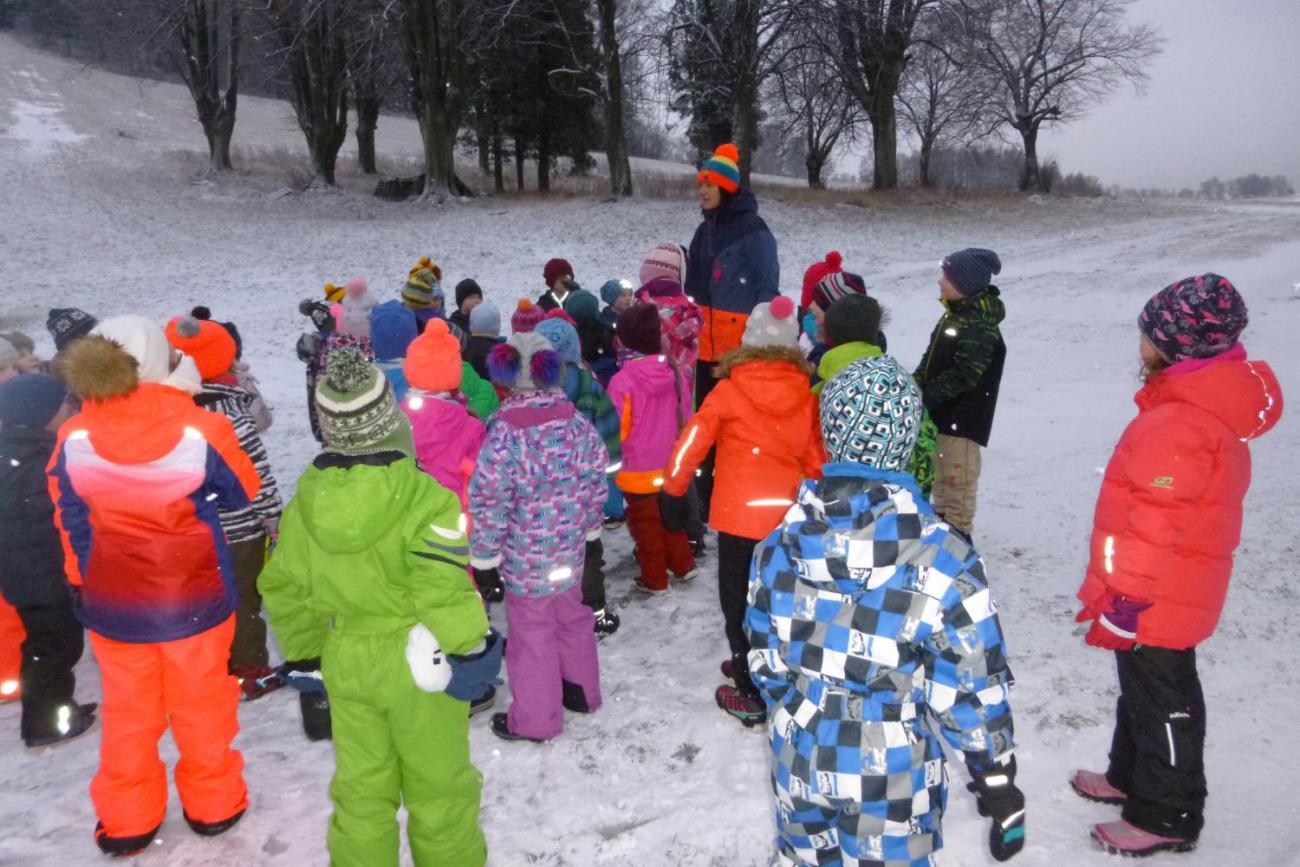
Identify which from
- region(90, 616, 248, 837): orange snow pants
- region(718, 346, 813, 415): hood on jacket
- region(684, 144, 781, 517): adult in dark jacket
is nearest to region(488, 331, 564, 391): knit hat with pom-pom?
region(718, 346, 813, 415): hood on jacket

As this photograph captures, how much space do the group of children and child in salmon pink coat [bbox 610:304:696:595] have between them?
0.03 metres

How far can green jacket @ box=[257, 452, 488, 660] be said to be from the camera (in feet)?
8.92

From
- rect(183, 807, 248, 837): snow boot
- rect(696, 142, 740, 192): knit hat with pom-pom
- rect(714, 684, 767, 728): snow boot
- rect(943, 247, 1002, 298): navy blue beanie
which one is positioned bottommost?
rect(183, 807, 248, 837): snow boot

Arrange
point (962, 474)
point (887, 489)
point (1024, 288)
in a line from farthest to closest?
1. point (1024, 288)
2. point (962, 474)
3. point (887, 489)

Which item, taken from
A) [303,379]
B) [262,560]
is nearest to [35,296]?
[303,379]

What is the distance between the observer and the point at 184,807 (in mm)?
3490

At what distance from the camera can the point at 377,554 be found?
2805 millimetres

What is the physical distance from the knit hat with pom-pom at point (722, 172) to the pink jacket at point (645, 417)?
4.79 feet

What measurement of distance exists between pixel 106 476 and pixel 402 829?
6.09ft

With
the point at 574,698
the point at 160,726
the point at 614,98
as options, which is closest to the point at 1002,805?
the point at 574,698

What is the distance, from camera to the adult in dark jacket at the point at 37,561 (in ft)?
12.8

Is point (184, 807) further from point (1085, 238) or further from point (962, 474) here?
point (1085, 238)

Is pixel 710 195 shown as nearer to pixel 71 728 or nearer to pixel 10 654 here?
pixel 71 728

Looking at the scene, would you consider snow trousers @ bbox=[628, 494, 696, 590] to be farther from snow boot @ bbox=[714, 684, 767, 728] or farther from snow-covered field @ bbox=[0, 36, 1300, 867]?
snow boot @ bbox=[714, 684, 767, 728]
